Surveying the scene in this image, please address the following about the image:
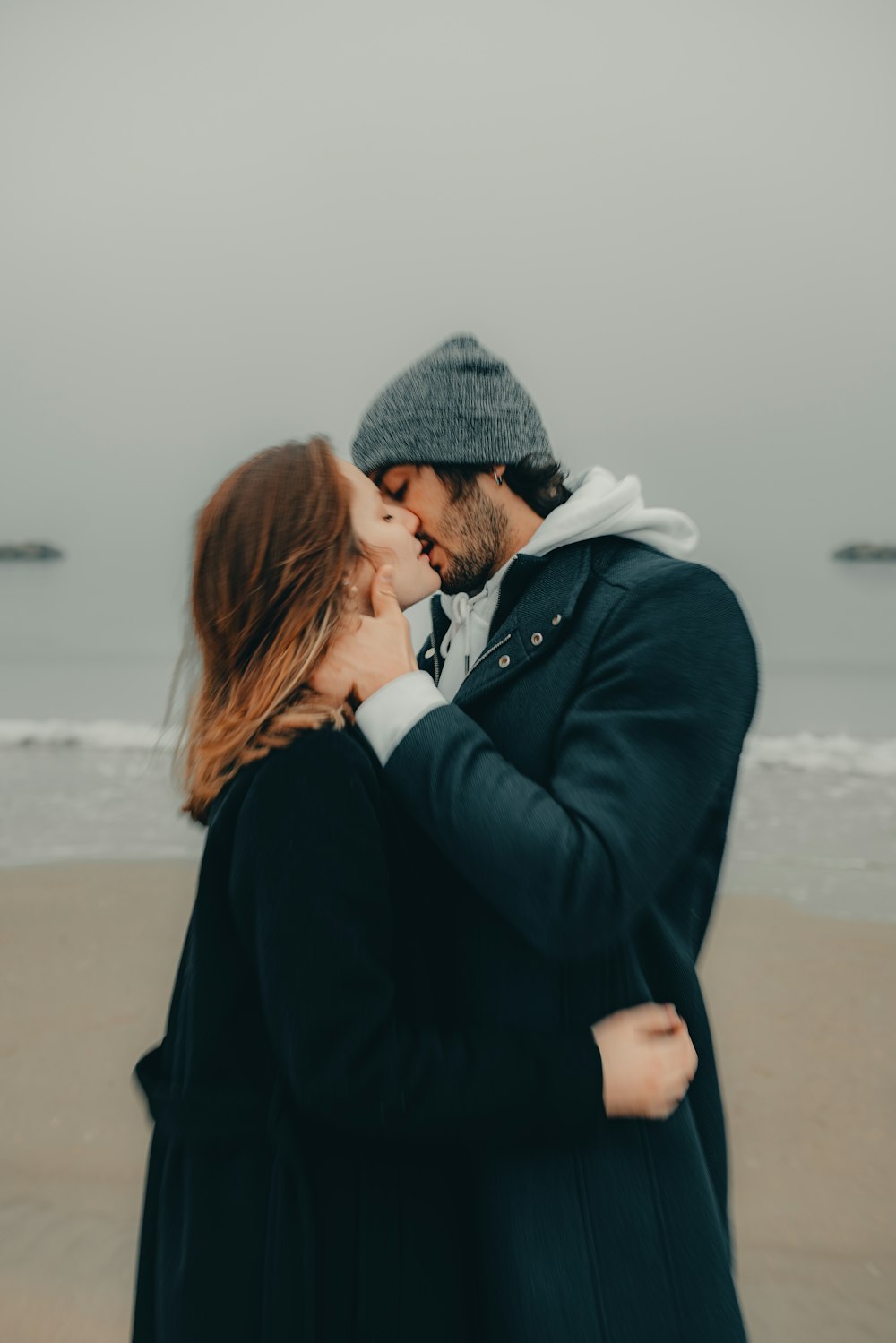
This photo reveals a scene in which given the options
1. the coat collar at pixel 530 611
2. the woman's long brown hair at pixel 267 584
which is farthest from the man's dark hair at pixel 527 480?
the woman's long brown hair at pixel 267 584

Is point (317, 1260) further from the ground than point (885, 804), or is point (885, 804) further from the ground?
point (317, 1260)

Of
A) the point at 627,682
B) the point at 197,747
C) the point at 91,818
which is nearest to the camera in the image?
the point at 627,682

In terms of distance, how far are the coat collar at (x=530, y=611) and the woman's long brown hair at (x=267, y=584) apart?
21cm

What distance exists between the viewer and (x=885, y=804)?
10180 millimetres

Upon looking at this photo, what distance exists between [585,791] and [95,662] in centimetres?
2695

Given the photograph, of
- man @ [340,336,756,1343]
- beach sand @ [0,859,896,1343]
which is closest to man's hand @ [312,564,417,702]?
man @ [340,336,756,1343]

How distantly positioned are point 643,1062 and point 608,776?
1.01ft

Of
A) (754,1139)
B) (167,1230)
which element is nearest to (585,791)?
(167,1230)

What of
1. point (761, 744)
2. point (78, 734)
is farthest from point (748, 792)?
point (78, 734)

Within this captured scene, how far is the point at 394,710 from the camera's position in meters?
1.17

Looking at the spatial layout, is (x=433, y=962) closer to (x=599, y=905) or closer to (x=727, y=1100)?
(x=599, y=905)

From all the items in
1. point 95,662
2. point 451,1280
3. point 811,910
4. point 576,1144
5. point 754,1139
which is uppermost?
point 576,1144

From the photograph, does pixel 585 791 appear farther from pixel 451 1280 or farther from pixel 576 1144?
pixel 451 1280

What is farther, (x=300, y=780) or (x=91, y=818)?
(x=91, y=818)
